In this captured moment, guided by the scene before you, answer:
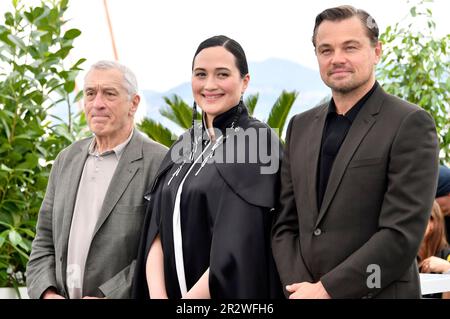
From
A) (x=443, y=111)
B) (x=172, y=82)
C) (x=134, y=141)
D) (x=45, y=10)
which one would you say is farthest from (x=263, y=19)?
(x=134, y=141)

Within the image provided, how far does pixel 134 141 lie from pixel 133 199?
0.25 metres

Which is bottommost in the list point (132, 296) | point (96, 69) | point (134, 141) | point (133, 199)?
point (132, 296)

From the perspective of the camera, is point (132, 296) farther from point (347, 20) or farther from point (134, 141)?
point (347, 20)

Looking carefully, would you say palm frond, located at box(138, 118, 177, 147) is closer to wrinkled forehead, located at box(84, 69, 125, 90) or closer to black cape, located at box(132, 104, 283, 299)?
wrinkled forehead, located at box(84, 69, 125, 90)

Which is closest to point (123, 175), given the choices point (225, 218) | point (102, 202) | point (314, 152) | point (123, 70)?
point (102, 202)

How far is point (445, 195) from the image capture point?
3377 mm

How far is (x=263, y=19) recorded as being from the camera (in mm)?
7457

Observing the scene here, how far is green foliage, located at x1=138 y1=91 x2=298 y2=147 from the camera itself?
510 cm

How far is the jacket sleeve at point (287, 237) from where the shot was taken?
196 cm

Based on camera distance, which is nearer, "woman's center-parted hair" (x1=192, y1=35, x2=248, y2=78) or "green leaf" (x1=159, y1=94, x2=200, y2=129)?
"woman's center-parted hair" (x1=192, y1=35, x2=248, y2=78)

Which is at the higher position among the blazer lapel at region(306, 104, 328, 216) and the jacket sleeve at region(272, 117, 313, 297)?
the blazer lapel at region(306, 104, 328, 216)

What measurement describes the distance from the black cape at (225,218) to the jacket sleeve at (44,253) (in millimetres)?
420

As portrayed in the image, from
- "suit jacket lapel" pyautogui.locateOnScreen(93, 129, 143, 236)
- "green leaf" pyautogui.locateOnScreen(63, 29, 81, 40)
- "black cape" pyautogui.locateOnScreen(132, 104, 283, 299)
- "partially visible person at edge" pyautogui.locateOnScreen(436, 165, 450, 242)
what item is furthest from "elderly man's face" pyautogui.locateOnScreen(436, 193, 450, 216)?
"green leaf" pyautogui.locateOnScreen(63, 29, 81, 40)

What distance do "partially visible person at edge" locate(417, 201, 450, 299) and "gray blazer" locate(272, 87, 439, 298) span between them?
129 cm
